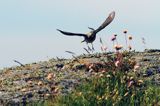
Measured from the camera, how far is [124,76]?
494 inches

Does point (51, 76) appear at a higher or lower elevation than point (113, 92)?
higher

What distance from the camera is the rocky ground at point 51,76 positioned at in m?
12.8

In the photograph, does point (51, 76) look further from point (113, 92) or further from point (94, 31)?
point (94, 31)

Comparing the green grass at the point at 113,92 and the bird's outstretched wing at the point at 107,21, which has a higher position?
the bird's outstretched wing at the point at 107,21

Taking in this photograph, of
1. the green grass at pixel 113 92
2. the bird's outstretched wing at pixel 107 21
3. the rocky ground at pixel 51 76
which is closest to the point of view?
the green grass at pixel 113 92

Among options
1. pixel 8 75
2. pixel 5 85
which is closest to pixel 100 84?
pixel 5 85

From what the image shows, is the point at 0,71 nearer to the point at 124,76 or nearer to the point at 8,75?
the point at 8,75

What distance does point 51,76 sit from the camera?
12.4m

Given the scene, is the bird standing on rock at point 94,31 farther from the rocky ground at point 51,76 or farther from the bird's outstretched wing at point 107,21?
the rocky ground at point 51,76

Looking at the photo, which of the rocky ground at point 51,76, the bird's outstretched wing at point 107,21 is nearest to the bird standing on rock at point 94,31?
the bird's outstretched wing at point 107,21

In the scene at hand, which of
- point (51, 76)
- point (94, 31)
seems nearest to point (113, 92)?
point (51, 76)

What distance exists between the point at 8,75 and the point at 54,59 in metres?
2.81

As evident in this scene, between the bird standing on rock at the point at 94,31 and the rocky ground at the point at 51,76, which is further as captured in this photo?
the bird standing on rock at the point at 94,31

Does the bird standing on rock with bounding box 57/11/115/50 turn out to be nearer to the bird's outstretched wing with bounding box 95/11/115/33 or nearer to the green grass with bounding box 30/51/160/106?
the bird's outstretched wing with bounding box 95/11/115/33
